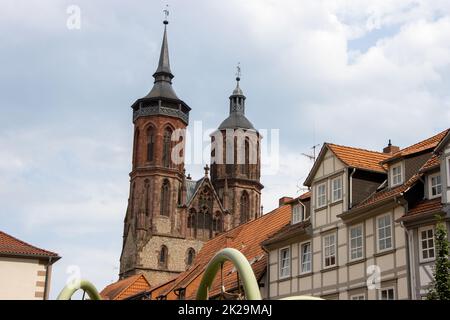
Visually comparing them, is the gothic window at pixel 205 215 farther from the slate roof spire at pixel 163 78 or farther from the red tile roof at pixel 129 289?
the red tile roof at pixel 129 289

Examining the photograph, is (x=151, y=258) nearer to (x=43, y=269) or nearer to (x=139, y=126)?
(x=139, y=126)

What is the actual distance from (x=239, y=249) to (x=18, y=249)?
42.5 ft

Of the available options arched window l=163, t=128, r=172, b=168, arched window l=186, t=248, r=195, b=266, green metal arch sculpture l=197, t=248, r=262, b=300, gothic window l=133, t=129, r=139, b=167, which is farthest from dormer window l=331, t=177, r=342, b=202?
gothic window l=133, t=129, r=139, b=167

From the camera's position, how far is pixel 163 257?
90938mm

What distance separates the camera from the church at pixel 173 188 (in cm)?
9119

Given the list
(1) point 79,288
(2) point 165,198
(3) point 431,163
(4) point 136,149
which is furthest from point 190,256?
(1) point 79,288

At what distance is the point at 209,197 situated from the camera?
9800 cm

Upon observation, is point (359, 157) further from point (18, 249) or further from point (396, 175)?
point (18, 249)

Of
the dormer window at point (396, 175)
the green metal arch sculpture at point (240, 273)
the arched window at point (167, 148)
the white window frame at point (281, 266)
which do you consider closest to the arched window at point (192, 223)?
the arched window at point (167, 148)

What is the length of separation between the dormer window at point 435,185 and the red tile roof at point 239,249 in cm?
1002

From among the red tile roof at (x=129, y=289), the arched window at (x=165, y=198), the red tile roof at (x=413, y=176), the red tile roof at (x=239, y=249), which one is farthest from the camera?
the arched window at (x=165, y=198)

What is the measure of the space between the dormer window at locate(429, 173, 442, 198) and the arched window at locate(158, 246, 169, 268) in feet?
221
